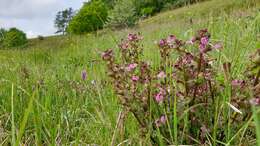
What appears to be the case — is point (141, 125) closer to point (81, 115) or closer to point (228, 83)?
point (228, 83)

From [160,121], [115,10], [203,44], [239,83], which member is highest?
[115,10]


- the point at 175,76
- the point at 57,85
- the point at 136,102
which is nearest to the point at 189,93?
the point at 175,76

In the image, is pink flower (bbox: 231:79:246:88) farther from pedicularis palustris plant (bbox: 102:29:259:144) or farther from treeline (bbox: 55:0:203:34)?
treeline (bbox: 55:0:203:34)

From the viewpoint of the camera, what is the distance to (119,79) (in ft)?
4.21

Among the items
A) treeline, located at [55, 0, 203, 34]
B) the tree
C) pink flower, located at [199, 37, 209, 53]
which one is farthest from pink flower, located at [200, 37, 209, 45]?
the tree

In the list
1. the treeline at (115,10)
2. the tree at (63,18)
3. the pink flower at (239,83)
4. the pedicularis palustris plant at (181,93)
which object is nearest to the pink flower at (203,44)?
the pedicularis palustris plant at (181,93)

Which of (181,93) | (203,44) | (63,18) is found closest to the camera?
(203,44)

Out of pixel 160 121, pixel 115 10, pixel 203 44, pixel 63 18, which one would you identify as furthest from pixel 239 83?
pixel 63 18

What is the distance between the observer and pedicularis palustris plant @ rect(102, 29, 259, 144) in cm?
116

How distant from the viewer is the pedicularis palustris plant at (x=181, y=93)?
45.8 inches

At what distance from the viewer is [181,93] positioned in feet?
4.01

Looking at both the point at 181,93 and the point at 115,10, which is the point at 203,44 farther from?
the point at 115,10

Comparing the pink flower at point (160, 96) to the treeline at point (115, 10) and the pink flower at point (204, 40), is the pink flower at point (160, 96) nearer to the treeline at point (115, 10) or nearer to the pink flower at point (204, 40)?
the pink flower at point (204, 40)

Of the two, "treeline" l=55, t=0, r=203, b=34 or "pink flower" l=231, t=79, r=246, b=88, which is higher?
"treeline" l=55, t=0, r=203, b=34
